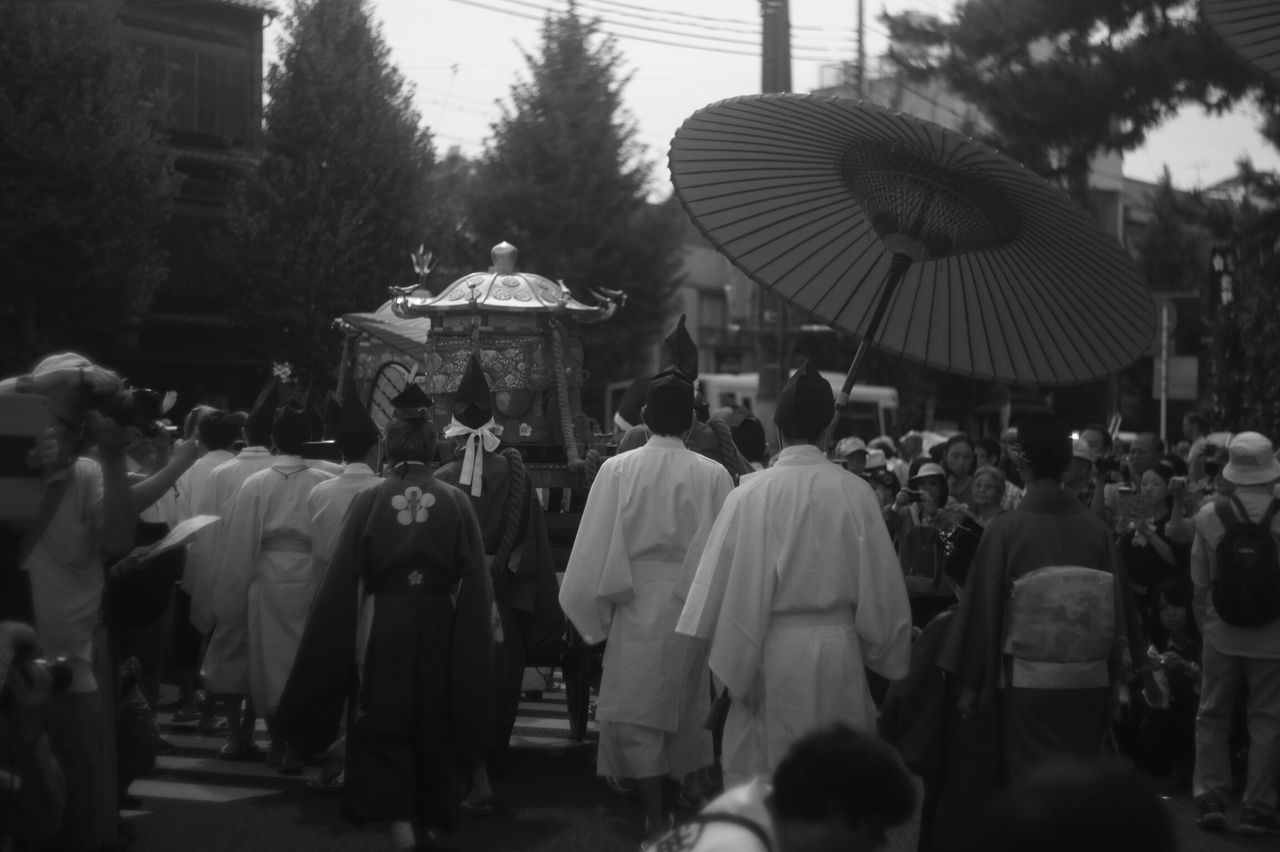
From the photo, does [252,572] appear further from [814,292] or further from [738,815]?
[738,815]

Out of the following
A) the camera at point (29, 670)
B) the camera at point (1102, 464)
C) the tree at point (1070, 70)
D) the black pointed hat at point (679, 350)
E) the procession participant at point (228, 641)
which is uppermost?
the tree at point (1070, 70)

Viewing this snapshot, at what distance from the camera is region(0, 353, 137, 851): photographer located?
4844mm

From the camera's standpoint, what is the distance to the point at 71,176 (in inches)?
885

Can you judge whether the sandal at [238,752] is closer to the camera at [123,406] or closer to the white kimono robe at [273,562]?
the white kimono robe at [273,562]

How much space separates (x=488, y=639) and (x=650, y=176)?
25.4 metres

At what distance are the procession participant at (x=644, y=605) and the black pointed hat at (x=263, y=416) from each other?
276 centimetres

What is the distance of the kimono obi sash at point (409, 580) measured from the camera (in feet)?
20.7

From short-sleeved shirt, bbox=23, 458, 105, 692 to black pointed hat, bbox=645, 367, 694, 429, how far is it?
7.96 feet

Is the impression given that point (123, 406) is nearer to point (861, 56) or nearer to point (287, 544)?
point (287, 544)

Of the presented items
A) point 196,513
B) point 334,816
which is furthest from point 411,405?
point 196,513

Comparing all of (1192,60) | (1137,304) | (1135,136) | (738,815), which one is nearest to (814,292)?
(1137,304)

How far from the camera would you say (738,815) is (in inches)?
102

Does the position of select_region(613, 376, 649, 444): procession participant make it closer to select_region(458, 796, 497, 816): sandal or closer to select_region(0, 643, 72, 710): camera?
select_region(458, 796, 497, 816): sandal

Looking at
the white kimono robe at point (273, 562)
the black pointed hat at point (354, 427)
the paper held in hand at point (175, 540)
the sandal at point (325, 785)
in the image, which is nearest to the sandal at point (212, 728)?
the white kimono robe at point (273, 562)
